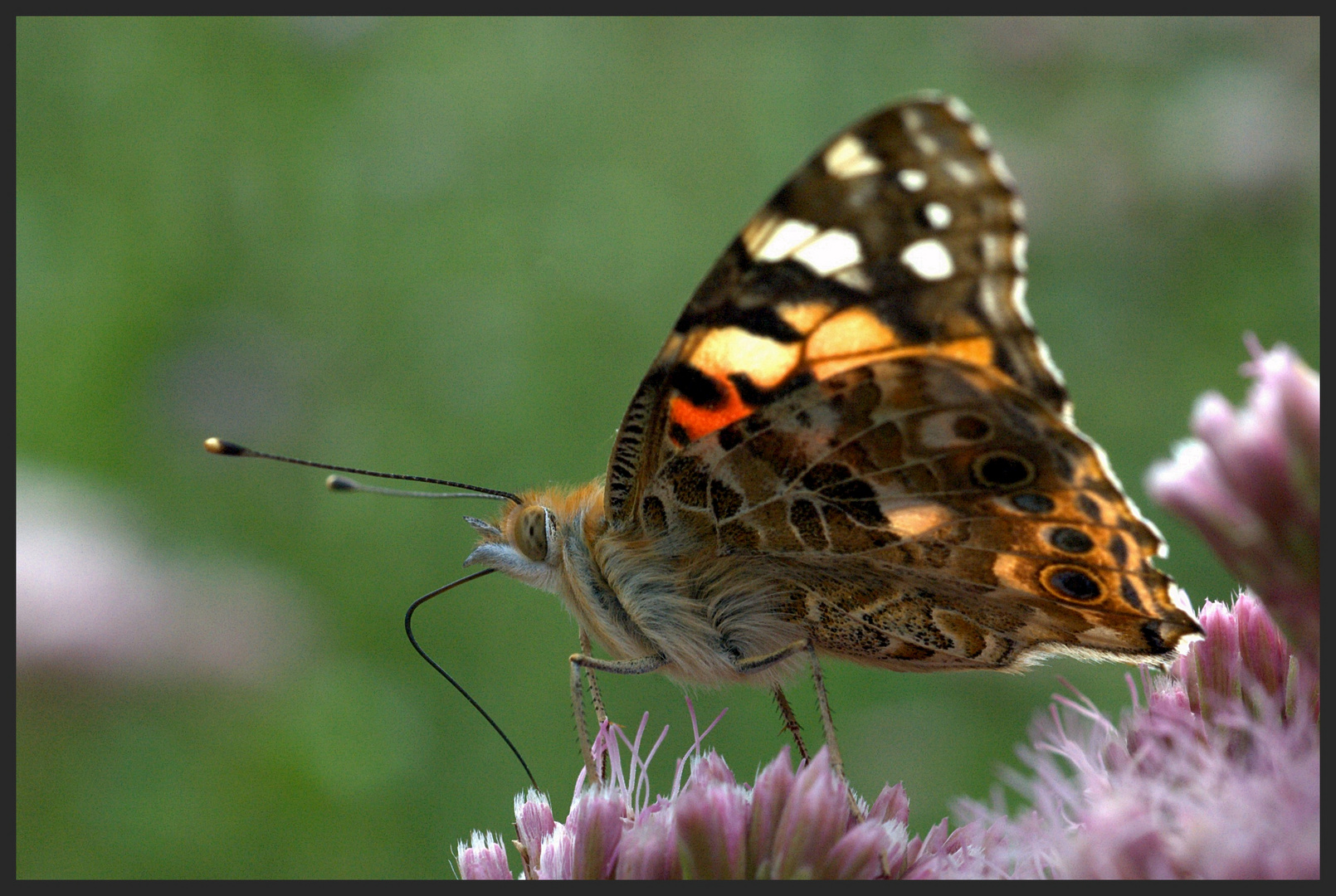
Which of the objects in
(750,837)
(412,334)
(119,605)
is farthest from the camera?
(412,334)

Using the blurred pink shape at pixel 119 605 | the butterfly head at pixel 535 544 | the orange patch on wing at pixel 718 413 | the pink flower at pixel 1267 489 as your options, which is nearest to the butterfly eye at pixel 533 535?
the butterfly head at pixel 535 544

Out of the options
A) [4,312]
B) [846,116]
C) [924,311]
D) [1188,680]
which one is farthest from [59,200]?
[1188,680]

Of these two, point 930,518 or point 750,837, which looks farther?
point 930,518

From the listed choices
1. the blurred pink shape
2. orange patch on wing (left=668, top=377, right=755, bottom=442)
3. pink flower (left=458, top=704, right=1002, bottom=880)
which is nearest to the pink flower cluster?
pink flower (left=458, top=704, right=1002, bottom=880)

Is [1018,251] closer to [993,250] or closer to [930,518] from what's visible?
[993,250]

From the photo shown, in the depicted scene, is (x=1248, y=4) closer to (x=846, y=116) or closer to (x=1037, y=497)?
(x=1037, y=497)

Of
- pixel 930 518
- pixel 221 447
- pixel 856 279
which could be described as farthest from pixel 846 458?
pixel 221 447

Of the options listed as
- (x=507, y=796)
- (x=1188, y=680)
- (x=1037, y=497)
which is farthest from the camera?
(x=507, y=796)
